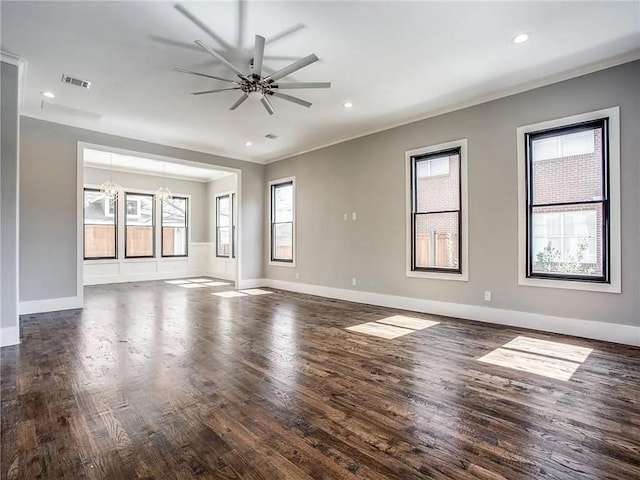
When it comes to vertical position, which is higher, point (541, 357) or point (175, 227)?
point (175, 227)

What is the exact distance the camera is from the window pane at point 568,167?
3881 mm

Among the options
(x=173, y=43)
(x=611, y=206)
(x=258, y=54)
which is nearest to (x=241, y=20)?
(x=258, y=54)

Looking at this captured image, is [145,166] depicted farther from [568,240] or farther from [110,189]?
[568,240]

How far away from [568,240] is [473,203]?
3.98 ft

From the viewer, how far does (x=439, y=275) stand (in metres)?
5.13

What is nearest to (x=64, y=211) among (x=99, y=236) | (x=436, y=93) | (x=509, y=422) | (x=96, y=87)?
(x=96, y=87)

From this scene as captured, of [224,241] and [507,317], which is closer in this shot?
[507,317]

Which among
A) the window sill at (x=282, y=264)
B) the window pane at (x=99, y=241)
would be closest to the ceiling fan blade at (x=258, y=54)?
the window sill at (x=282, y=264)

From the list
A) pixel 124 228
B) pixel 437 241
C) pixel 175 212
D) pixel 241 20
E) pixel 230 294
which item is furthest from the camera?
pixel 175 212

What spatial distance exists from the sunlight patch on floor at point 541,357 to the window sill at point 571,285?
74 cm

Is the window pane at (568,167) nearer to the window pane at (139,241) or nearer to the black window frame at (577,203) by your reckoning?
the black window frame at (577,203)

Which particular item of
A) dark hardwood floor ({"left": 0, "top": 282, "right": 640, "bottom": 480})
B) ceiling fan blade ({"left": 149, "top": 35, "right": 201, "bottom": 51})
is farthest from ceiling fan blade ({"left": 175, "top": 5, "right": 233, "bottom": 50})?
dark hardwood floor ({"left": 0, "top": 282, "right": 640, "bottom": 480})

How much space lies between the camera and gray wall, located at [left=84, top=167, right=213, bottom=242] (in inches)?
344

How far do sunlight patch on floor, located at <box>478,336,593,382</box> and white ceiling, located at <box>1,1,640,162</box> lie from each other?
3.11 m
